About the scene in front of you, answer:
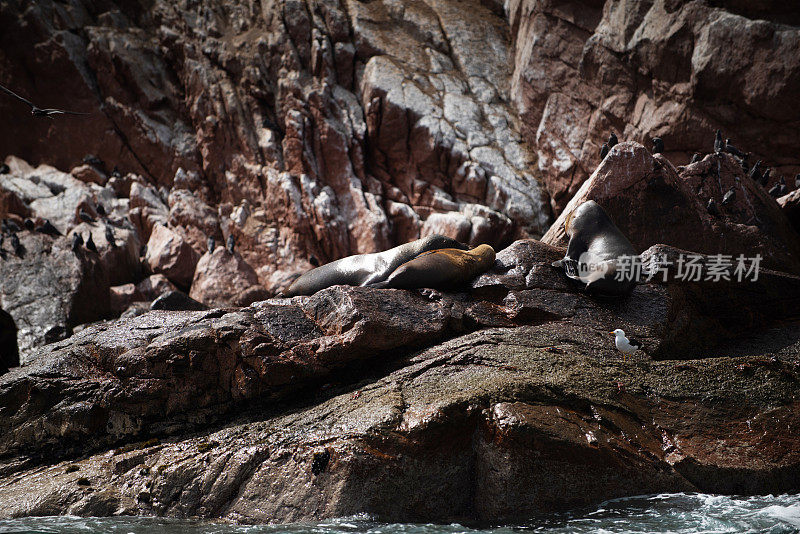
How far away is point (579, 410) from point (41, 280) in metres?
16.2

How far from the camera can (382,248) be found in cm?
2008

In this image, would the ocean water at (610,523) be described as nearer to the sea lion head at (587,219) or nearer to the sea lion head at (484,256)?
the sea lion head at (484,256)

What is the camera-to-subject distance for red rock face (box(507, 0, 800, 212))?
15.8 metres

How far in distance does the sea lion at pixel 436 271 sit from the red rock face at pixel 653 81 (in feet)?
41.4

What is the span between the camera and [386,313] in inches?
258

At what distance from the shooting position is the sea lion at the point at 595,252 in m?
7.40

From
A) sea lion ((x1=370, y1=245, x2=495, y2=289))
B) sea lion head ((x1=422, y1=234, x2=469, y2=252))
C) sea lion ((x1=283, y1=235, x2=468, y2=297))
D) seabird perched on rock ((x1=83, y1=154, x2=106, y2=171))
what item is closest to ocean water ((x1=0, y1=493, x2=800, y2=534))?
sea lion ((x1=370, y1=245, x2=495, y2=289))

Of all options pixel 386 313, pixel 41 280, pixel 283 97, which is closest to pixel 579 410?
pixel 386 313

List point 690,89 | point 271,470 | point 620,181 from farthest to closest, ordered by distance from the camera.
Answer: point 690,89 < point 620,181 < point 271,470

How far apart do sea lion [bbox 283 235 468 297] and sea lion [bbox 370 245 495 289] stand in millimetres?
818

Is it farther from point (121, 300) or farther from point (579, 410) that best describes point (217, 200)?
point (579, 410)
